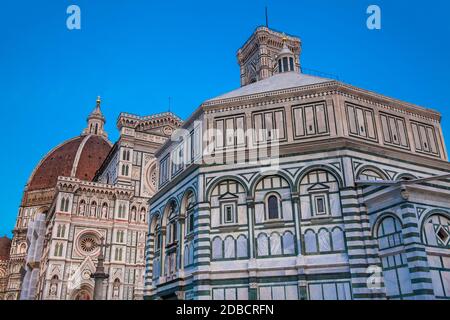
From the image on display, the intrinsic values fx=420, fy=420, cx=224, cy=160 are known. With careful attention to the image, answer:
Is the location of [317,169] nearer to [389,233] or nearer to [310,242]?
[310,242]

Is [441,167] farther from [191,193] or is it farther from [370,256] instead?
[191,193]

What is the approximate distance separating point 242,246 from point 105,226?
1180 inches

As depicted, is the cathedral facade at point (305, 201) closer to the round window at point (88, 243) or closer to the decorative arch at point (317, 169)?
the decorative arch at point (317, 169)

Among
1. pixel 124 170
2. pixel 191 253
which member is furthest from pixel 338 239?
pixel 124 170

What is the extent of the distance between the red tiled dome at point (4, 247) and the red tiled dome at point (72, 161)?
44.7ft

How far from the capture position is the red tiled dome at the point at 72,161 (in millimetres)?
79625

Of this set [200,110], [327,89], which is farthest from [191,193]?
[327,89]

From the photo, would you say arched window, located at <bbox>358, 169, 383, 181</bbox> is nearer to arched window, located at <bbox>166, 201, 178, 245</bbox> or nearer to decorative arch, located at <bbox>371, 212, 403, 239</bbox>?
decorative arch, located at <bbox>371, 212, 403, 239</bbox>

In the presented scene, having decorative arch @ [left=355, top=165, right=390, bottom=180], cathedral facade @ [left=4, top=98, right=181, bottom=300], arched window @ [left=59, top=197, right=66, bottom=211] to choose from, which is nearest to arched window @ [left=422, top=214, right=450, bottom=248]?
decorative arch @ [left=355, top=165, right=390, bottom=180]

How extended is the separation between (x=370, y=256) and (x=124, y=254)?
3257cm

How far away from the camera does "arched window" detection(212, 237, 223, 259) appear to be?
1894cm

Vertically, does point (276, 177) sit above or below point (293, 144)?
below

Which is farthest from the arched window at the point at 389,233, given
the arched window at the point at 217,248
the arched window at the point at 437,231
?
the arched window at the point at 217,248
